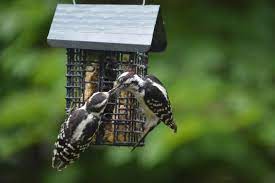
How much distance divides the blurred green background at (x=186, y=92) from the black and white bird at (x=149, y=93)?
694mm

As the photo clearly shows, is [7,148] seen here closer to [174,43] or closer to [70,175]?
[70,175]

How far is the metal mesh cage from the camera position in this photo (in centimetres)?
483

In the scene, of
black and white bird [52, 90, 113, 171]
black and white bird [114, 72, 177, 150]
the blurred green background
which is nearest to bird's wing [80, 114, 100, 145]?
black and white bird [52, 90, 113, 171]

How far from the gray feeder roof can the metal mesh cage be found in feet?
0.88

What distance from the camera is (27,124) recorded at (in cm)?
604

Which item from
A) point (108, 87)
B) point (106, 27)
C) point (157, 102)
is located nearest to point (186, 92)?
point (108, 87)

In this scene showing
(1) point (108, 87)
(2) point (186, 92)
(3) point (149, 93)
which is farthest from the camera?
(2) point (186, 92)

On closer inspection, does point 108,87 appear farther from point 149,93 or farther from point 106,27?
point 106,27

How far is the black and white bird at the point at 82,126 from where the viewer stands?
447cm

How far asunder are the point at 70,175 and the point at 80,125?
2.22 meters

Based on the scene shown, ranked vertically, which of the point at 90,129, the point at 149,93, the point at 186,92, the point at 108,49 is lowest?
the point at 186,92

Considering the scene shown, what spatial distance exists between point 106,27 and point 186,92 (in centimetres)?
122

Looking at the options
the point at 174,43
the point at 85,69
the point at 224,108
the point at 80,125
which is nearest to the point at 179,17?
the point at 174,43

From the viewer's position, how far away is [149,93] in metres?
4.58
